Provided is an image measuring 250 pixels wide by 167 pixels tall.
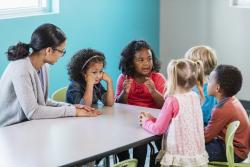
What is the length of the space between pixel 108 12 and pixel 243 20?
1395 mm

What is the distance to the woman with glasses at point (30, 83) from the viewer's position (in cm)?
320

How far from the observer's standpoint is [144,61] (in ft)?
12.7

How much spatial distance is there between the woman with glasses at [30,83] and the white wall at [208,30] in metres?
2.74

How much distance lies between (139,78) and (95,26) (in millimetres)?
1532

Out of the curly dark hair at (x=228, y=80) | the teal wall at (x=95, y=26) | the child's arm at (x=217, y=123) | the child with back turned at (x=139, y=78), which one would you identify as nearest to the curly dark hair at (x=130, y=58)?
the child with back turned at (x=139, y=78)

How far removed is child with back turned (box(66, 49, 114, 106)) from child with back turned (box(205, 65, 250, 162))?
2.43ft

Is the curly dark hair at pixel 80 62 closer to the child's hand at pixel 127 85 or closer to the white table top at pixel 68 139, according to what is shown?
the child's hand at pixel 127 85

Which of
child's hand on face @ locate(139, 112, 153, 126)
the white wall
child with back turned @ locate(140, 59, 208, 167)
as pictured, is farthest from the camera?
the white wall

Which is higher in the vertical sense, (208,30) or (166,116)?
(208,30)

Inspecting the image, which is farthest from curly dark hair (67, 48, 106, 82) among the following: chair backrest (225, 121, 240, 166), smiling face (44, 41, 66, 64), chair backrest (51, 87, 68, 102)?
chair backrest (225, 121, 240, 166)

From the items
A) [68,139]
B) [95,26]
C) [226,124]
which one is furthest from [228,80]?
[95,26]

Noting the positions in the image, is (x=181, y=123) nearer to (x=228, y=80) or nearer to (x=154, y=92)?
(x=228, y=80)

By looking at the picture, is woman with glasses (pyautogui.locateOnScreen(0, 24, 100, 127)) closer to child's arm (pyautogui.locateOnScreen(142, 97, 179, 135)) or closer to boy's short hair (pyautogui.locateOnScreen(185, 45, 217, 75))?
child's arm (pyautogui.locateOnScreen(142, 97, 179, 135))

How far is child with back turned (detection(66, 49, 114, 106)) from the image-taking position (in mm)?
3588
